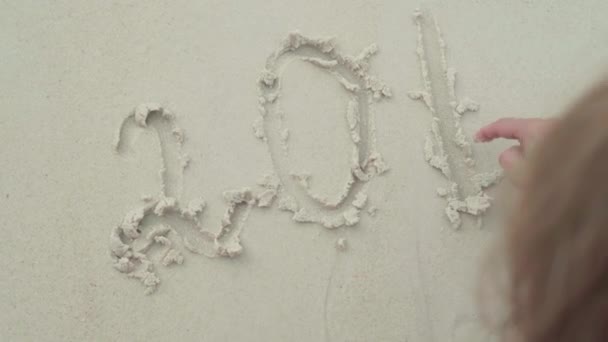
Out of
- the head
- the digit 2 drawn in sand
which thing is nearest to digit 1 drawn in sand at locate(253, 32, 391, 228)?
the digit 2 drawn in sand

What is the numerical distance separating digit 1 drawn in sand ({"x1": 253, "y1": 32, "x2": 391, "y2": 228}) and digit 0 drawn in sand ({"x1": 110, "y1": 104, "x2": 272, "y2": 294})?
6cm

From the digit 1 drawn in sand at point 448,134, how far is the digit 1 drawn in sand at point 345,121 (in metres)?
0.08

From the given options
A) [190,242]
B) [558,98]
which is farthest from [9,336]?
[558,98]

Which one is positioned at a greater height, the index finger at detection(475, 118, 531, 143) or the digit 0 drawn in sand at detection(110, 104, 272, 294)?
the index finger at detection(475, 118, 531, 143)

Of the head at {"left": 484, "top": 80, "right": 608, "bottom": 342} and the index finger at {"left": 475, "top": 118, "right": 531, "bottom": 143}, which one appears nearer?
the head at {"left": 484, "top": 80, "right": 608, "bottom": 342}

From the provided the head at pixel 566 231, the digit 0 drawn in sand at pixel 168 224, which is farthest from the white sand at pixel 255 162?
the head at pixel 566 231

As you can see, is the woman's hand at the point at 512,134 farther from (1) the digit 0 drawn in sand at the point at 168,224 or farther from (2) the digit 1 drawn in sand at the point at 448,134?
(1) the digit 0 drawn in sand at the point at 168,224

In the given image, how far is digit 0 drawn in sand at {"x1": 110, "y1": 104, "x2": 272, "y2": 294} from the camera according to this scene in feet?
3.52

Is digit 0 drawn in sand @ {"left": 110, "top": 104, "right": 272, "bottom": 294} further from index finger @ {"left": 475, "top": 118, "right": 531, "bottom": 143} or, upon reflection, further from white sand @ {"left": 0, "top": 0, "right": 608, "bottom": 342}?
index finger @ {"left": 475, "top": 118, "right": 531, "bottom": 143}

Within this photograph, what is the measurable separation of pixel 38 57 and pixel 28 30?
53 mm

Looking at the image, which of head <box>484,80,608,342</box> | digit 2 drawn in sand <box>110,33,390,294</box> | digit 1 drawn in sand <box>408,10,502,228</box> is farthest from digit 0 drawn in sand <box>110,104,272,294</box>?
head <box>484,80,608,342</box>

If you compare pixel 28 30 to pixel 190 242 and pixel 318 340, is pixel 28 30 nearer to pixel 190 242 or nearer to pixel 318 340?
pixel 190 242

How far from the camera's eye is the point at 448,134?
1.13 meters

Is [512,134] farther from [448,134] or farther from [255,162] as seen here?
[255,162]
